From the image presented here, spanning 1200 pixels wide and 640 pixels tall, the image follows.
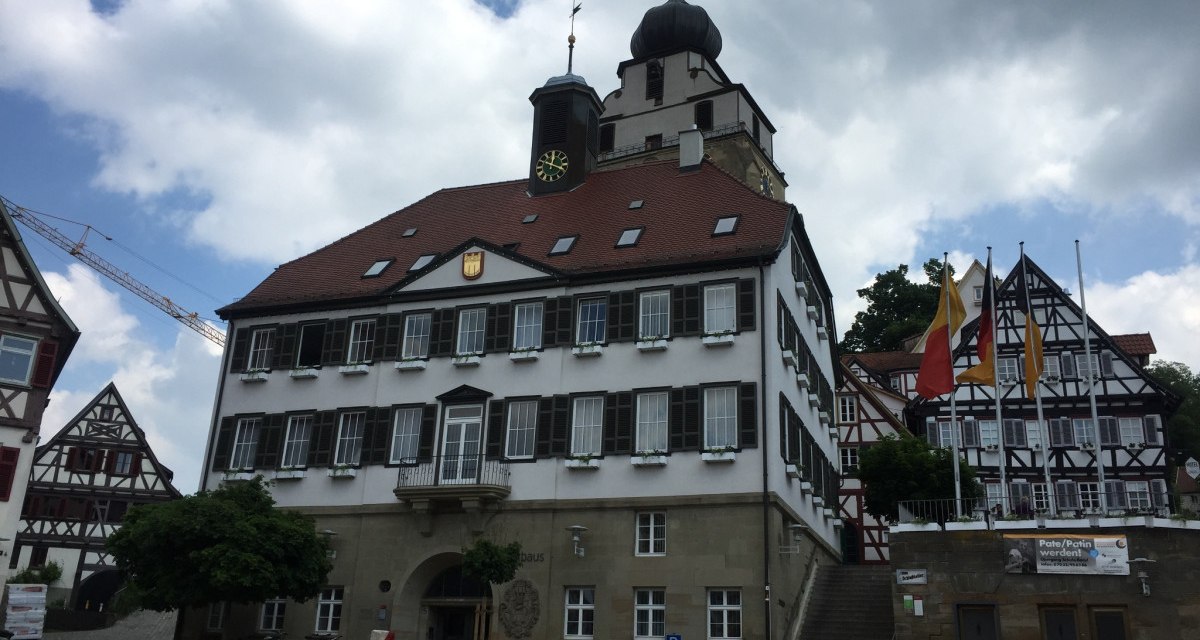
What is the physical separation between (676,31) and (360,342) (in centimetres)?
2878

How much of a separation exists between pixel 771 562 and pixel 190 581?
13245 millimetres

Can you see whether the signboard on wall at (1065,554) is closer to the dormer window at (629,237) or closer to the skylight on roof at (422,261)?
the dormer window at (629,237)

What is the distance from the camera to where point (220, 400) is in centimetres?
3281

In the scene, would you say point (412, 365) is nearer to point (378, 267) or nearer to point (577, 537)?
point (378, 267)

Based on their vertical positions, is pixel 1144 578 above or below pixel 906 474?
below

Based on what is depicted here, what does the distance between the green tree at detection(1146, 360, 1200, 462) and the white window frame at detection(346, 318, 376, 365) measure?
1409 inches

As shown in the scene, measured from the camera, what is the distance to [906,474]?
35.0m

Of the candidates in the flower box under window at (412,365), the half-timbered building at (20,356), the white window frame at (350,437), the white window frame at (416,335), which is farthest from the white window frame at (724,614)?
the half-timbered building at (20,356)

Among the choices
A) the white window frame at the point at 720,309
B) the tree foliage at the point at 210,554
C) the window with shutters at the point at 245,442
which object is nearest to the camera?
the tree foliage at the point at 210,554

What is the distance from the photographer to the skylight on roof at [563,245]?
30964 mm

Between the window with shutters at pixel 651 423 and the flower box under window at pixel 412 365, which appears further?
the flower box under window at pixel 412 365

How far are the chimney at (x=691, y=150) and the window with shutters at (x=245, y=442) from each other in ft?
48.1

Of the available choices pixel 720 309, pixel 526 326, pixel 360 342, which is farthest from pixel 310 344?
pixel 720 309

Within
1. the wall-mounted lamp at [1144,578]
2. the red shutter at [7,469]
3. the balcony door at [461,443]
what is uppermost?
the balcony door at [461,443]
